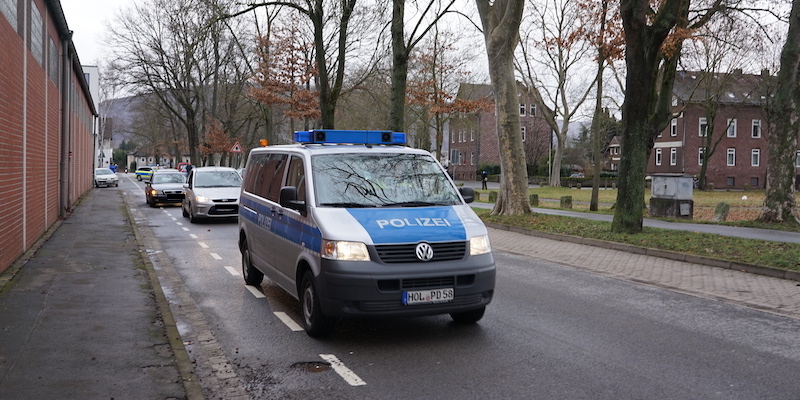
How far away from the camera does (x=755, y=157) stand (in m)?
63.6

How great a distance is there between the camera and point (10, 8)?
35.0 feet

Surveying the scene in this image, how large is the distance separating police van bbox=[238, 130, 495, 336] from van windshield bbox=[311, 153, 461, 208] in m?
0.01

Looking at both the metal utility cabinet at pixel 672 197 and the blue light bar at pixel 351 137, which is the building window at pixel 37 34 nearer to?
the blue light bar at pixel 351 137

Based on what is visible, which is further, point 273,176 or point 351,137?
point 273,176

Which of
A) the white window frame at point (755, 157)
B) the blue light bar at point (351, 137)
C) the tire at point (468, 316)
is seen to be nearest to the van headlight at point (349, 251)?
the tire at point (468, 316)

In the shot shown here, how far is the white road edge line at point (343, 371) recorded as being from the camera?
5.30m

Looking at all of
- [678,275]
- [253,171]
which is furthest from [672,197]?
[253,171]

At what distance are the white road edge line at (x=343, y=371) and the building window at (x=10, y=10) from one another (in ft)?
24.7

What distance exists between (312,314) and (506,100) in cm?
1432

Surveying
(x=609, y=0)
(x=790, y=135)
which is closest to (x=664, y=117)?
(x=609, y=0)

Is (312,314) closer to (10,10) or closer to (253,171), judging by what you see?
(253,171)

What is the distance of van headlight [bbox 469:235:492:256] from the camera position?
261 inches

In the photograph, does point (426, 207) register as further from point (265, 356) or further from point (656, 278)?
point (656, 278)

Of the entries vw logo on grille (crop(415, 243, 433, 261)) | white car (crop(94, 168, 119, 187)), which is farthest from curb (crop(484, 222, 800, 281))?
white car (crop(94, 168, 119, 187))
